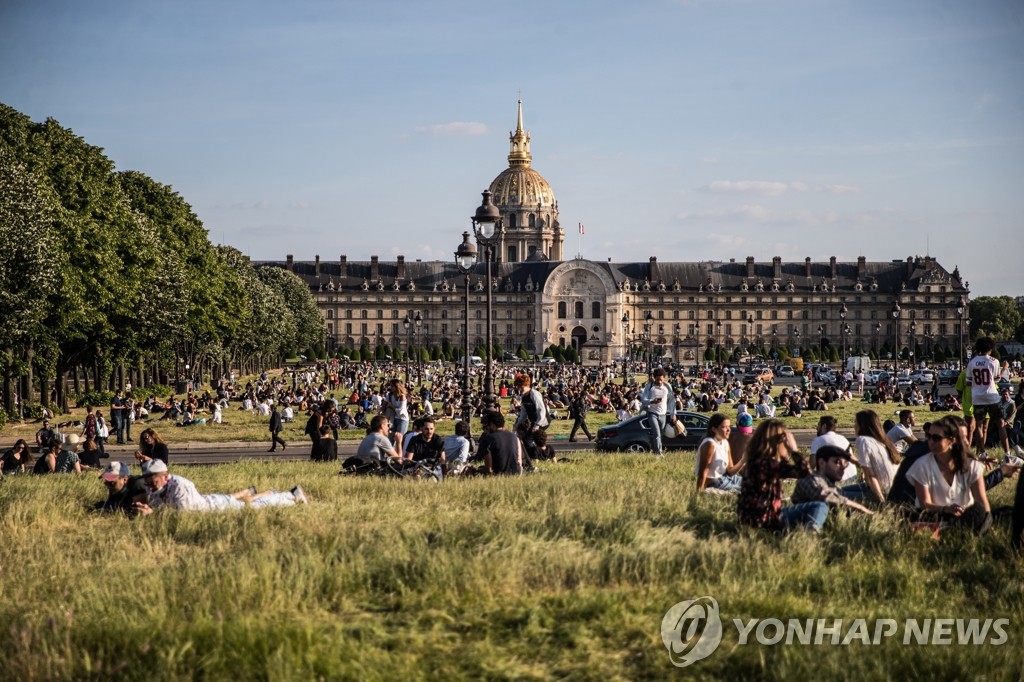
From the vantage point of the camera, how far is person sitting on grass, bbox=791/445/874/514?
32.7 feet

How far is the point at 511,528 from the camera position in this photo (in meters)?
10.0

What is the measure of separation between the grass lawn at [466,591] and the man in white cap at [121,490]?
43 centimetres

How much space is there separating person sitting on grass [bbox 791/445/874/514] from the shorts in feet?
21.9

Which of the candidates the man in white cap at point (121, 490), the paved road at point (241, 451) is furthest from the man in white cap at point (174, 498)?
the paved road at point (241, 451)

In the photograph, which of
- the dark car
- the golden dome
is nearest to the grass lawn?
the dark car

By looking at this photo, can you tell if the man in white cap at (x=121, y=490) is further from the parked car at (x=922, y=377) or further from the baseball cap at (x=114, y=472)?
the parked car at (x=922, y=377)

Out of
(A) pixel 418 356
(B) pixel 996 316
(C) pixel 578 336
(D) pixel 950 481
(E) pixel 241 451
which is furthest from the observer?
(B) pixel 996 316

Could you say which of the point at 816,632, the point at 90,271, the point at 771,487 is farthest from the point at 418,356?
the point at 816,632

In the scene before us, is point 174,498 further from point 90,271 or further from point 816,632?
point 90,271

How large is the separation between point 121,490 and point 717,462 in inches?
251

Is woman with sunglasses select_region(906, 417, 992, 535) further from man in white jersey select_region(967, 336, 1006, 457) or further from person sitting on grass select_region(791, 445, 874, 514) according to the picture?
man in white jersey select_region(967, 336, 1006, 457)

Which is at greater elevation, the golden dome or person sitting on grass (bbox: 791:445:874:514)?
the golden dome

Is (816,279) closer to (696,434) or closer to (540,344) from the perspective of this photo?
(540,344)

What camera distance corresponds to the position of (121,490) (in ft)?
39.3
